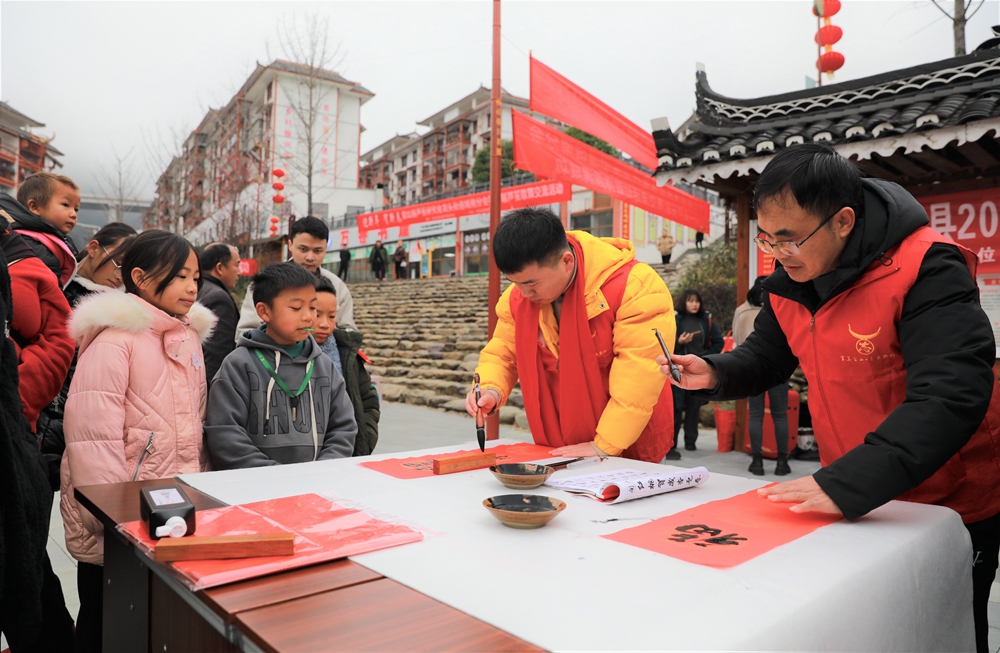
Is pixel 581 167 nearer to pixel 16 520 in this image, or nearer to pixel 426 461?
pixel 426 461

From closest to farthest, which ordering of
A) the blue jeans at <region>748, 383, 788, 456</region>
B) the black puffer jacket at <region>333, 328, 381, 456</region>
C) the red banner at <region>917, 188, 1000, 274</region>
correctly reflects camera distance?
the black puffer jacket at <region>333, 328, 381, 456</region>, the red banner at <region>917, 188, 1000, 274</region>, the blue jeans at <region>748, 383, 788, 456</region>

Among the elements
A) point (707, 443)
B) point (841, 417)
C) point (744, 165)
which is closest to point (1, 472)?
point (841, 417)

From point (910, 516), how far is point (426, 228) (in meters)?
26.4

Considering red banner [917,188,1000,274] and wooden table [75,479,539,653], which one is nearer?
wooden table [75,479,539,653]

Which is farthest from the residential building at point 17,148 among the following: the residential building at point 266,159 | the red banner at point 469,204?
the red banner at point 469,204

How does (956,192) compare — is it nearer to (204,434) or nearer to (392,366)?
(204,434)

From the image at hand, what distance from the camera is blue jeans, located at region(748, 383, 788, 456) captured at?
519cm

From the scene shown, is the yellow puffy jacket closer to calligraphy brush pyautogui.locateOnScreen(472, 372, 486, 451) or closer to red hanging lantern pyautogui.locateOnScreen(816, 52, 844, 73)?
calligraphy brush pyautogui.locateOnScreen(472, 372, 486, 451)

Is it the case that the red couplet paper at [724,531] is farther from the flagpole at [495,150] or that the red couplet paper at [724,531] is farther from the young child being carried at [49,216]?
the flagpole at [495,150]

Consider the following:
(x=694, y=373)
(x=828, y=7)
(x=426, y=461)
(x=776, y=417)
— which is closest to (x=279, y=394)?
(x=426, y=461)

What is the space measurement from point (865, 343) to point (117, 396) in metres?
2.04

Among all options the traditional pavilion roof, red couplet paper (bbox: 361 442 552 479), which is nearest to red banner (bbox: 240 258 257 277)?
the traditional pavilion roof

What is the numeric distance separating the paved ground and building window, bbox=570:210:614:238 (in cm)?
1419

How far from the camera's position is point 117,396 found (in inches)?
73.1
